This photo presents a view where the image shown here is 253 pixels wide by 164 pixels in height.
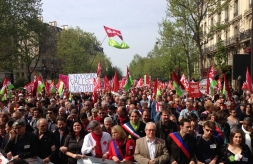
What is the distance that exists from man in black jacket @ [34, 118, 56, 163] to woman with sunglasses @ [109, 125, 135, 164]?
3.71 feet

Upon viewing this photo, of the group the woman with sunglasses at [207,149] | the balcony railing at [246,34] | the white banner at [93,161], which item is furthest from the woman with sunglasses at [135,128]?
the balcony railing at [246,34]

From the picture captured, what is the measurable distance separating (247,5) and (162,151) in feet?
121

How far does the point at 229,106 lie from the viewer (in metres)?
8.75

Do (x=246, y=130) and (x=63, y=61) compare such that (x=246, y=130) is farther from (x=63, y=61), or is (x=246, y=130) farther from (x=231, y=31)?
(x=63, y=61)

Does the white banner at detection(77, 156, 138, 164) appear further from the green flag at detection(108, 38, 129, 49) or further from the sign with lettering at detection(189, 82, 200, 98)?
the green flag at detection(108, 38, 129, 49)

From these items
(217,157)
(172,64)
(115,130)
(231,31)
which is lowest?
(217,157)

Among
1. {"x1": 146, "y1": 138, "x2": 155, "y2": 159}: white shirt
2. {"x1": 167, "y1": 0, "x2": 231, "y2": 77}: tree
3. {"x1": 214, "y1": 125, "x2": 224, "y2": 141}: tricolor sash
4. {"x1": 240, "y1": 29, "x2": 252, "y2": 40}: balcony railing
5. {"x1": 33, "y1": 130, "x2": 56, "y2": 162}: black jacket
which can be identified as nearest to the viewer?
{"x1": 146, "y1": 138, "x2": 155, "y2": 159}: white shirt

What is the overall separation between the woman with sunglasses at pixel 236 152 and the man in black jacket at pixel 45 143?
2.90 metres

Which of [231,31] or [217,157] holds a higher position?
[231,31]

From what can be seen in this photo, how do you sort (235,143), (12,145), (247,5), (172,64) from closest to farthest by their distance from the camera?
(235,143) → (12,145) → (247,5) → (172,64)

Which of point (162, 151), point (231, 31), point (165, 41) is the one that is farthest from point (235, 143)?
point (231, 31)

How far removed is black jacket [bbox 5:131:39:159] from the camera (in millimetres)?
5317

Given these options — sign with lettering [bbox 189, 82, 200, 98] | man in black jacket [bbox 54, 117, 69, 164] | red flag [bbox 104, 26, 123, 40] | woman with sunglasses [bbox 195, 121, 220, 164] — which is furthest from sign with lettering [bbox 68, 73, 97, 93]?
woman with sunglasses [bbox 195, 121, 220, 164]

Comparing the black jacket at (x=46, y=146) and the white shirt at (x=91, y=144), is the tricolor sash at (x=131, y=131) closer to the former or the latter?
the white shirt at (x=91, y=144)
